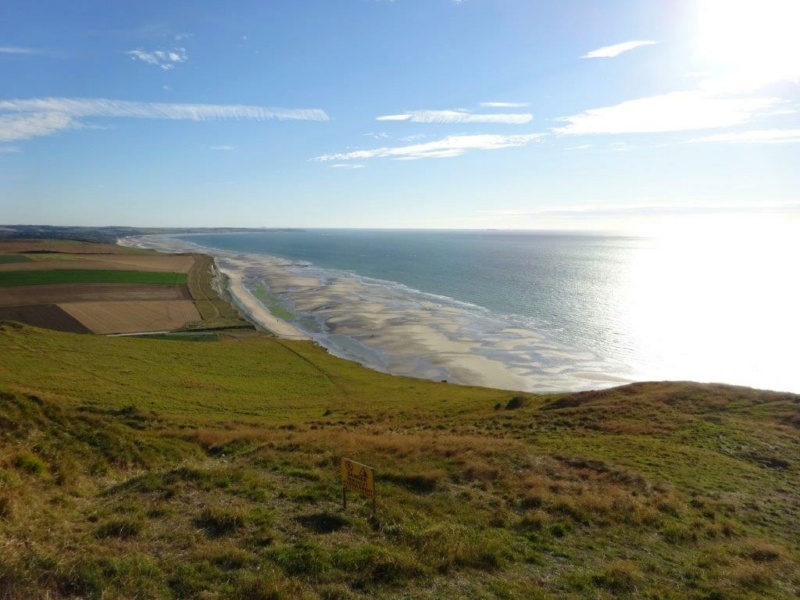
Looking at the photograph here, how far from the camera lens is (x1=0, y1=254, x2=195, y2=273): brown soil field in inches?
4761

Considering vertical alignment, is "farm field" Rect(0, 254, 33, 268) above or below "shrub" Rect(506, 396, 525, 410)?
above

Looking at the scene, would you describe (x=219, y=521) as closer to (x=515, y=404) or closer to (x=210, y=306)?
(x=515, y=404)

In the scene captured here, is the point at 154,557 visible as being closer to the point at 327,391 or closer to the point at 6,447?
the point at 6,447

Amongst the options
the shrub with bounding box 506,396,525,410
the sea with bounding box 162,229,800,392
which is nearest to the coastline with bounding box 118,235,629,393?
the sea with bounding box 162,229,800,392

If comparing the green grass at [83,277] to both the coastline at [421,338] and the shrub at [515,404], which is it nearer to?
the coastline at [421,338]

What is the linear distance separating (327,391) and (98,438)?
28014mm

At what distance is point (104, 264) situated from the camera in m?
132

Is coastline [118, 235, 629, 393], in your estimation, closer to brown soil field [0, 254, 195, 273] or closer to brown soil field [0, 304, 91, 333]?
brown soil field [0, 304, 91, 333]

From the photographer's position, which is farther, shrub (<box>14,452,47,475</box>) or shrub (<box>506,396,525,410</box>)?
shrub (<box>506,396,525,410</box>)

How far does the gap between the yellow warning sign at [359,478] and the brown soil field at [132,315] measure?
6422cm

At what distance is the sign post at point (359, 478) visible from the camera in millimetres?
12492

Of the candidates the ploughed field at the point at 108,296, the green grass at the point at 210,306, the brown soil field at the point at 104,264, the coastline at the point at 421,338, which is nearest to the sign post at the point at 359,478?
the coastline at the point at 421,338

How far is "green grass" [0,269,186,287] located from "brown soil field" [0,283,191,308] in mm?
5482

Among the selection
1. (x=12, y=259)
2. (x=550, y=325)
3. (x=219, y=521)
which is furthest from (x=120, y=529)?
(x=12, y=259)
